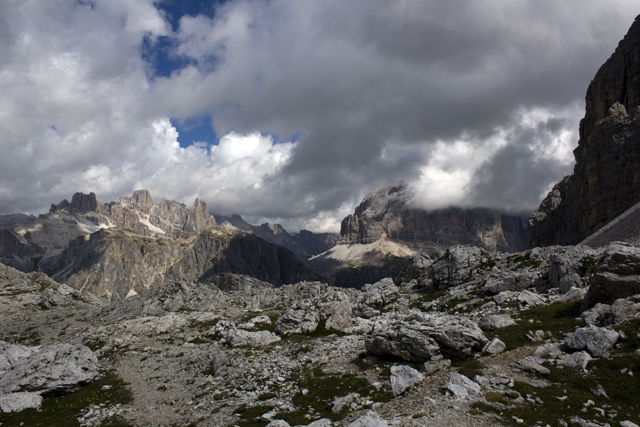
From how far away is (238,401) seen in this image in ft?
79.2

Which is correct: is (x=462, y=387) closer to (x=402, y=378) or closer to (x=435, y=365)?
(x=402, y=378)

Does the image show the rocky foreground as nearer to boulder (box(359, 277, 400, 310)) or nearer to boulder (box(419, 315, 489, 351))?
boulder (box(419, 315, 489, 351))

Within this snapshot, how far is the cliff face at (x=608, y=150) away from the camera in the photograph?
119750mm

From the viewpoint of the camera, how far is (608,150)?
422 feet

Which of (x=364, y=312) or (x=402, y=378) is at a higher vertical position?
(x=402, y=378)

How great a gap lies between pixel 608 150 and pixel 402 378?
158 m

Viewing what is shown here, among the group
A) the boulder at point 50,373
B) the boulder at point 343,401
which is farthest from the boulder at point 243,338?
the boulder at point 343,401

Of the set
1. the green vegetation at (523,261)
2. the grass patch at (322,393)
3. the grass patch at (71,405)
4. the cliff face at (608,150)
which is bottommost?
the grass patch at (71,405)

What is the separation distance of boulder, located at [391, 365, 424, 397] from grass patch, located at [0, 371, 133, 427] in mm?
19127

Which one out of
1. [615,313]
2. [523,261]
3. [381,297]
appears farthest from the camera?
[381,297]

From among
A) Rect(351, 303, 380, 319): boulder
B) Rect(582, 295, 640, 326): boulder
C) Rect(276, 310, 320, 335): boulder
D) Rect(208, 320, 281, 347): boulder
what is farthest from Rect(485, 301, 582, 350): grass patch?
Rect(208, 320, 281, 347): boulder

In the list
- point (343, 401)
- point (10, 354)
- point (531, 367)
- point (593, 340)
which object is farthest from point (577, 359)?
point (10, 354)

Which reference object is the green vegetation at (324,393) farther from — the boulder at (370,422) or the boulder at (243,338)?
the boulder at (243,338)

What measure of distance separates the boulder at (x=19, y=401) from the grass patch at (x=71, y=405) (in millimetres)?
532
